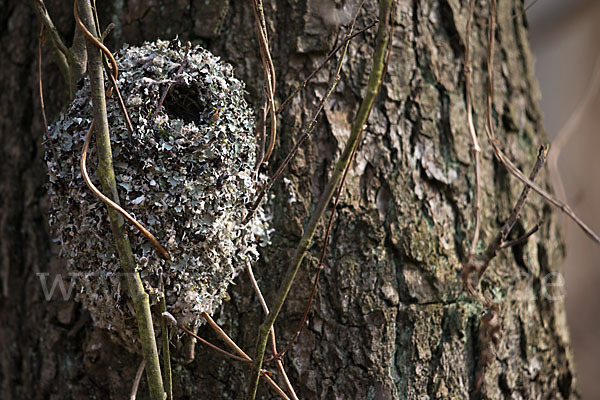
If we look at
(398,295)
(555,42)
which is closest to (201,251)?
(398,295)

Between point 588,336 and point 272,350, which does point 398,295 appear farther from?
point 588,336

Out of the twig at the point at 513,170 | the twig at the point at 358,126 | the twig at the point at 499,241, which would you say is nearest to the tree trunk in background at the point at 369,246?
the twig at the point at 499,241

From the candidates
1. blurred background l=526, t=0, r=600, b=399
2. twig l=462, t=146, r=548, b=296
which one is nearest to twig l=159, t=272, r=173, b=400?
twig l=462, t=146, r=548, b=296

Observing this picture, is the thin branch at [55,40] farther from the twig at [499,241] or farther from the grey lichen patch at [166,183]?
the twig at [499,241]

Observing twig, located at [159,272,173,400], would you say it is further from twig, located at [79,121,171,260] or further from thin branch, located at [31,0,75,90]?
thin branch, located at [31,0,75,90]

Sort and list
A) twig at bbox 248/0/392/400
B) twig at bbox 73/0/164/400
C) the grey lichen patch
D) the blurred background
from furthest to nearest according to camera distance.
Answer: the blurred background < the grey lichen patch < twig at bbox 73/0/164/400 < twig at bbox 248/0/392/400

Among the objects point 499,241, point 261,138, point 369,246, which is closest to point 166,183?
point 261,138
